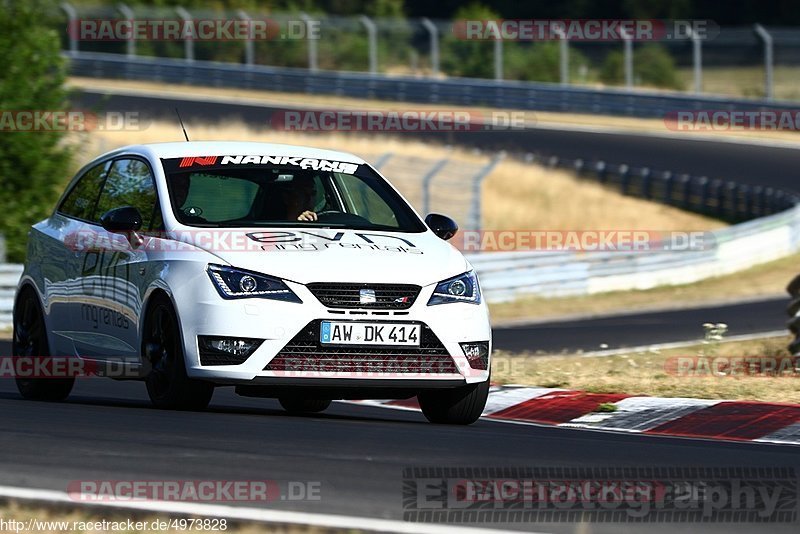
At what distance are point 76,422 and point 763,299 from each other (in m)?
17.0

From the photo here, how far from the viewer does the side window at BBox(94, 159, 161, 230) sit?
916 centimetres

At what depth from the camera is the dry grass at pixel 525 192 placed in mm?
33281

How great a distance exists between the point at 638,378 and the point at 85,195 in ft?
13.5

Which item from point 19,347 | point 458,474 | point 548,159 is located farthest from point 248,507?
point 548,159

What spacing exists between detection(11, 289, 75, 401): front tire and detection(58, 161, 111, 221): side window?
2.02 feet

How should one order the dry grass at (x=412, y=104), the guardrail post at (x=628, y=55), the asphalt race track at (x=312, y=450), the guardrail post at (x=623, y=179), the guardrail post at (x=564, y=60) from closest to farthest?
the asphalt race track at (x=312, y=450), the guardrail post at (x=623, y=179), the guardrail post at (x=628, y=55), the dry grass at (x=412, y=104), the guardrail post at (x=564, y=60)

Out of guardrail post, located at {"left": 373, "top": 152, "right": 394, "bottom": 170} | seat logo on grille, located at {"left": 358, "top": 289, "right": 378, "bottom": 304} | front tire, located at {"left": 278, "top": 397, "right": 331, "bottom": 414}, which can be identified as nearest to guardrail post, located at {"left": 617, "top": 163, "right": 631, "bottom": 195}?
guardrail post, located at {"left": 373, "top": 152, "right": 394, "bottom": 170}

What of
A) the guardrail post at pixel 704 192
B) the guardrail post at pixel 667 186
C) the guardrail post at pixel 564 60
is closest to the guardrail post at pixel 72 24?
the guardrail post at pixel 564 60

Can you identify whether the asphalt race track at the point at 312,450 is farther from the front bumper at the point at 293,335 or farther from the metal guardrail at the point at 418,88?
the metal guardrail at the point at 418,88

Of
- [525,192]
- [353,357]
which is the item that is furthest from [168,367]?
[525,192]

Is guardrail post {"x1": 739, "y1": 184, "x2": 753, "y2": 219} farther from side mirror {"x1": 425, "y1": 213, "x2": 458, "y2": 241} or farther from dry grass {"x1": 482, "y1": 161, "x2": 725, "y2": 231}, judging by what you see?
side mirror {"x1": 425, "y1": 213, "x2": 458, "y2": 241}

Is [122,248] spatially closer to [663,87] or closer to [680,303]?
[680,303]

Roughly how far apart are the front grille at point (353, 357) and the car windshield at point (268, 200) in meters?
0.96

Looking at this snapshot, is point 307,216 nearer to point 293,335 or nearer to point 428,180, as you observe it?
point 293,335
